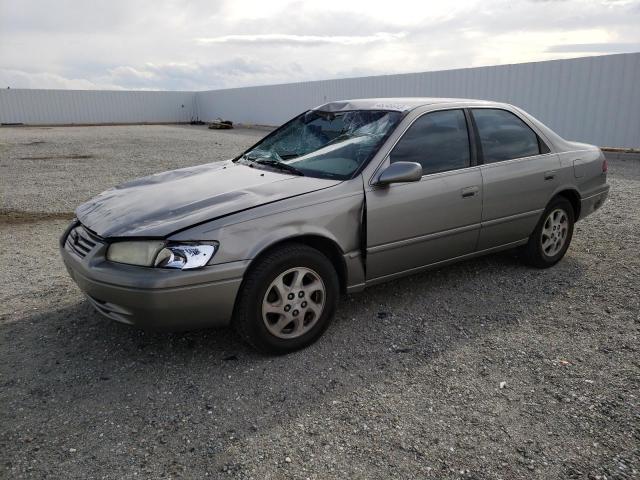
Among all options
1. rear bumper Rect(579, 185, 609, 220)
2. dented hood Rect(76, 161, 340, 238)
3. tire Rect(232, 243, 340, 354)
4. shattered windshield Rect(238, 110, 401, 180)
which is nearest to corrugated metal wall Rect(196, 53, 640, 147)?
rear bumper Rect(579, 185, 609, 220)

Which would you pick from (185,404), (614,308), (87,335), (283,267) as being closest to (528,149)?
(614,308)

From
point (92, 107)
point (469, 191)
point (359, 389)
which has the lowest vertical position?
point (359, 389)

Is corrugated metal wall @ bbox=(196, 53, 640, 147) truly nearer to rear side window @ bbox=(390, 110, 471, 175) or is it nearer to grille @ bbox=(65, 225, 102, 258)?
rear side window @ bbox=(390, 110, 471, 175)

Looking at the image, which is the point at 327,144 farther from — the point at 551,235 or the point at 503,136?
the point at 551,235

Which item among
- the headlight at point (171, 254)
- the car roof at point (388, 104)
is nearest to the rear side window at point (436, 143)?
the car roof at point (388, 104)

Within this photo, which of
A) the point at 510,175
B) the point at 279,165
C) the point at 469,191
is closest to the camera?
the point at 279,165

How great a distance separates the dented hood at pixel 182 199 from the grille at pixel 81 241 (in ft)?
0.20

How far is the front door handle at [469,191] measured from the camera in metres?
3.87

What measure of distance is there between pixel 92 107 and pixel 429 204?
3928cm

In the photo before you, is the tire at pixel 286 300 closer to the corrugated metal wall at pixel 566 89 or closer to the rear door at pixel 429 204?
the rear door at pixel 429 204

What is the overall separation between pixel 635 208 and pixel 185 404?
274 inches

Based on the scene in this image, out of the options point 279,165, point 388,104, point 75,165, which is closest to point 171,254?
point 279,165

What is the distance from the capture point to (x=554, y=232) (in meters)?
4.71

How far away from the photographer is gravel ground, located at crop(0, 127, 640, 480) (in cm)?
232
